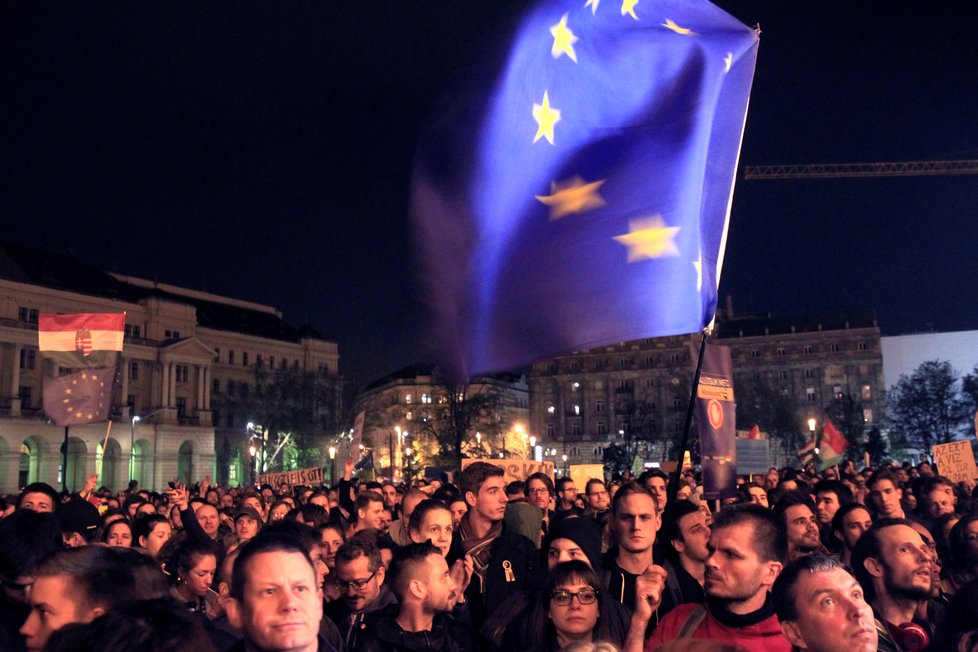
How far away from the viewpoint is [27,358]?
3297 inches

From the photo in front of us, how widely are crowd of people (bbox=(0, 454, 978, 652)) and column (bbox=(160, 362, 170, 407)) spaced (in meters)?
88.0

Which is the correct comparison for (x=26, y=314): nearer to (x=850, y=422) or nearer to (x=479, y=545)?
(x=850, y=422)

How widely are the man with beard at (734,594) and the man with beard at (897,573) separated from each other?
912 mm

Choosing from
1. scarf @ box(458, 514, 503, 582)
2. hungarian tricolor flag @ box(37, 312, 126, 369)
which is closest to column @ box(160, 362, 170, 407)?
hungarian tricolor flag @ box(37, 312, 126, 369)

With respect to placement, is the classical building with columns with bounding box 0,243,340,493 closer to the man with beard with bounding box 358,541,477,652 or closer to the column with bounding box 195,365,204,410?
the column with bounding box 195,365,204,410

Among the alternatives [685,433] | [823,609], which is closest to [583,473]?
[685,433]

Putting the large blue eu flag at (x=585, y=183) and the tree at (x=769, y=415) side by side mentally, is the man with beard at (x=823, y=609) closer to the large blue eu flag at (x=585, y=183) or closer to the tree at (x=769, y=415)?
the large blue eu flag at (x=585, y=183)

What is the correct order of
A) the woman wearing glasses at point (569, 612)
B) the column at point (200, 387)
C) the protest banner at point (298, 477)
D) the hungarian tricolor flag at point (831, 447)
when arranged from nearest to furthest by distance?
1. the woman wearing glasses at point (569, 612)
2. the hungarian tricolor flag at point (831, 447)
3. the protest banner at point (298, 477)
4. the column at point (200, 387)

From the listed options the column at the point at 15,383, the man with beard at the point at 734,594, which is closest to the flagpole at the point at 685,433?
the man with beard at the point at 734,594

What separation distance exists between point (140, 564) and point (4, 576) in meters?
1.92

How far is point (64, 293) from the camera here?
85375mm

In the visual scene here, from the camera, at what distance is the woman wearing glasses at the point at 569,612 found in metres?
5.04

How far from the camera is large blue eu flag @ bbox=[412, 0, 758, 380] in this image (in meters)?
7.52

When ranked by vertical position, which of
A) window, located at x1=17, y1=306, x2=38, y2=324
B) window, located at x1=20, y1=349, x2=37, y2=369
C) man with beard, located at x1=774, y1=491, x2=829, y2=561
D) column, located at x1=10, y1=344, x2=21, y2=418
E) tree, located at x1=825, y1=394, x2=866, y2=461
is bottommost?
man with beard, located at x1=774, y1=491, x2=829, y2=561
